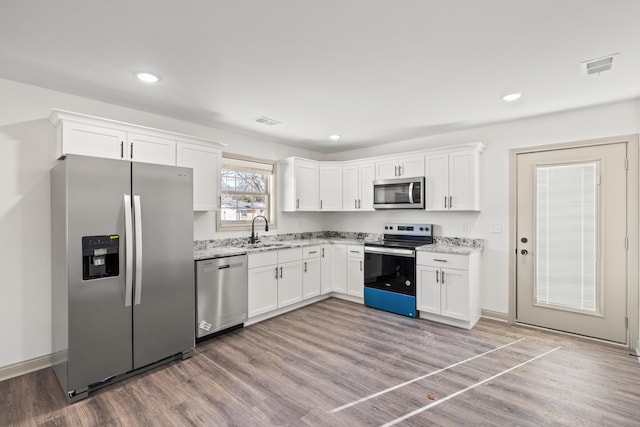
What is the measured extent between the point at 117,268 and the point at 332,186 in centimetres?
336

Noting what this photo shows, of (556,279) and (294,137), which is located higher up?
(294,137)

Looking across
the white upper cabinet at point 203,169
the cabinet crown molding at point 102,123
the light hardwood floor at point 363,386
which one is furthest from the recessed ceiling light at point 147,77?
the light hardwood floor at point 363,386

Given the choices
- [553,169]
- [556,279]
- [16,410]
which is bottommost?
[16,410]

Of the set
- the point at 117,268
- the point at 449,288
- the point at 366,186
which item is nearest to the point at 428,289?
the point at 449,288

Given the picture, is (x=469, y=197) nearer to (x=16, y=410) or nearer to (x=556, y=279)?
(x=556, y=279)

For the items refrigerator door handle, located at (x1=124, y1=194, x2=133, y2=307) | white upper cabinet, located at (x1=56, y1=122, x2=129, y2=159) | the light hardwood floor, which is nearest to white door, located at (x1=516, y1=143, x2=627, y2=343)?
the light hardwood floor

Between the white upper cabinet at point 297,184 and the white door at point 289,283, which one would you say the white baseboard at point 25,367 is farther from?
the white upper cabinet at point 297,184

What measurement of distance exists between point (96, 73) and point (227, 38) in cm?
128

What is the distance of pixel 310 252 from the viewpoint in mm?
4516

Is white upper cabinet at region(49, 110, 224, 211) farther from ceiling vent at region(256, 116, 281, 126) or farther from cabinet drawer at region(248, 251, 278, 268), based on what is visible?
cabinet drawer at region(248, 251, 278, 268)

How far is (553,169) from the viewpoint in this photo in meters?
3.48

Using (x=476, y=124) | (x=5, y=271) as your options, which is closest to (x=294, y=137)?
(x=476, y=124)

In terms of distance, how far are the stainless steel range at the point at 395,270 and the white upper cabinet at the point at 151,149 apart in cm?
280

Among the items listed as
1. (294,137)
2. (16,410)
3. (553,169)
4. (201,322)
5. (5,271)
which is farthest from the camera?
(294,137)
